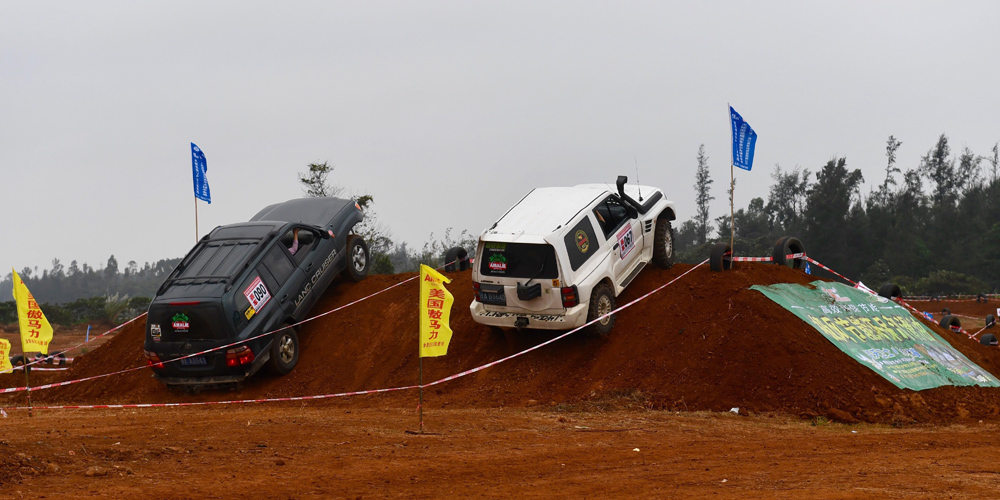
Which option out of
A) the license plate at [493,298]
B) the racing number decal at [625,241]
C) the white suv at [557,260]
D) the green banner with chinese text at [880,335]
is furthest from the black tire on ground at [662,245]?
the license plate at [493,298]

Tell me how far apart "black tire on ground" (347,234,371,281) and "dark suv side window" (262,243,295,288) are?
7.01 ft

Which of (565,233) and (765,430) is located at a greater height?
(565,233)

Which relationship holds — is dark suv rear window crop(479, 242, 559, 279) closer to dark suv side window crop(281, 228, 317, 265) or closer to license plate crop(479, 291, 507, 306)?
license plate crop(479, 291, 507, 306)

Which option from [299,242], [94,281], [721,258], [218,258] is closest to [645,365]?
[721,258]

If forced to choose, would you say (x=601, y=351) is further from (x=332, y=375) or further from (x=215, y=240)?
(x=215, y=240)

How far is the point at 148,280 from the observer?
111188 mm

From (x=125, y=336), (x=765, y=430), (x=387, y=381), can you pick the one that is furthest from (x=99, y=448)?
(x=125, y=336)

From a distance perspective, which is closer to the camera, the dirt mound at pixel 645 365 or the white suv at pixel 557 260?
the dirt mound at pixel 645 365

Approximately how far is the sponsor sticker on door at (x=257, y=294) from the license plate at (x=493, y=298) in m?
3.72

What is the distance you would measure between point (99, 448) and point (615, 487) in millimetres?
5044

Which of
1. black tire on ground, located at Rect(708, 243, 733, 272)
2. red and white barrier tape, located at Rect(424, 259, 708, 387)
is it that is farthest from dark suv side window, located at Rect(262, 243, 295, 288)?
black tire on ground, located at Rect(708, 243, 733, 272)

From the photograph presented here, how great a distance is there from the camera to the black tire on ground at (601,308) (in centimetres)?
1305

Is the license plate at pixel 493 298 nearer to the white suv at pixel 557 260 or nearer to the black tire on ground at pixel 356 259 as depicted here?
the white suv at pixel 557 260

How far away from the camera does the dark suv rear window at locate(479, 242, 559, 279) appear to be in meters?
12.6
